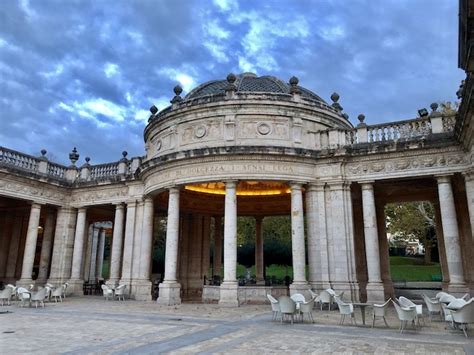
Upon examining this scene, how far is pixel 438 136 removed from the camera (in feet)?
61.7

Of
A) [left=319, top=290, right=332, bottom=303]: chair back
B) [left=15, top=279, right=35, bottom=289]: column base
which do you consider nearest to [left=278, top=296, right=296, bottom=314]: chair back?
[left=319, top=290, right=332, bottom=303]: chair back

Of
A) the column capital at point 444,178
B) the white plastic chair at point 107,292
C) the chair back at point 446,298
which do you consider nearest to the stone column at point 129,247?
the white plastic chair at point 107,292

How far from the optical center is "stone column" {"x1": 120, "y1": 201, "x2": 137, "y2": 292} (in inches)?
957

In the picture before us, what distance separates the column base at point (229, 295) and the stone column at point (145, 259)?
6.47 metres

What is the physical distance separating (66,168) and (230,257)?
53.9ft

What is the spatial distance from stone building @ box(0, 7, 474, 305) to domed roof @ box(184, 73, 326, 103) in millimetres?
119

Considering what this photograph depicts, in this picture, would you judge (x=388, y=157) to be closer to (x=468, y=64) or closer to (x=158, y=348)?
(x=468, y=64)

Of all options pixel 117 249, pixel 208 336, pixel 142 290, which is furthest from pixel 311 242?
pixel 117 249

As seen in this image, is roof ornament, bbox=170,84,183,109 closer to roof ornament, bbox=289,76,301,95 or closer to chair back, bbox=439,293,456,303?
roof ornament, bbox=289,76,301,95

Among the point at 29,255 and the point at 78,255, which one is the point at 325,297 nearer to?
the point at 78,255

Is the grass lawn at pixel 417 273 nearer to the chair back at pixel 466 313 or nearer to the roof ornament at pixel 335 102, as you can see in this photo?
the roof ornament at pixel 335 102

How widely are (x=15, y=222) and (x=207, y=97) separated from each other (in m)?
18.9

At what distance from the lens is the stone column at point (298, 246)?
748 inches

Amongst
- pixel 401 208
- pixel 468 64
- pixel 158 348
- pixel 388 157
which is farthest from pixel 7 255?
pixel 401 208
